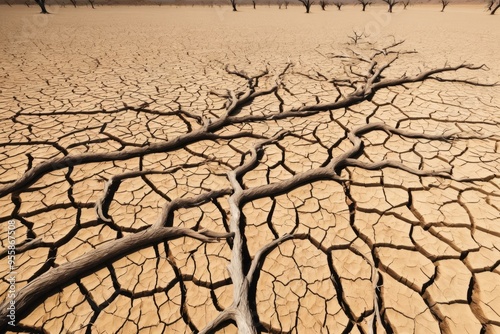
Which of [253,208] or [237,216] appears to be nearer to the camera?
[237,216]

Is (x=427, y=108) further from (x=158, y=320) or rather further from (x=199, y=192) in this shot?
(x=158, y=320)

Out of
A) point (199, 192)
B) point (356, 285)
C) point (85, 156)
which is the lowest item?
point (356, 285)

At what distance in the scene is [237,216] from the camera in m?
1.55

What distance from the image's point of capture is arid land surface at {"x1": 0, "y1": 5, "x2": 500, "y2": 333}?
1179mm

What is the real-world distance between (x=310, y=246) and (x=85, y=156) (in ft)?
→ 6.21

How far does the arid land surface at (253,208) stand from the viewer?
118 centimetres

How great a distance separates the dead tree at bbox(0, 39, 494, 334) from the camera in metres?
1.18

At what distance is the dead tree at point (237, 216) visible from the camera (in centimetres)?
118

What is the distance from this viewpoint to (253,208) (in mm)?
1701

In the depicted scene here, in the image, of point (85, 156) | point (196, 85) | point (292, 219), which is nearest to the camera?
point (292, 219)

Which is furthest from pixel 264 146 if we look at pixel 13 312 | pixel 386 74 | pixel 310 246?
pixel 386 74

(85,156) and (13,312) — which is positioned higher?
(85,156)

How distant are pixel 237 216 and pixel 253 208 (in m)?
0.19

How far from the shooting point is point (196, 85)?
3.68m
